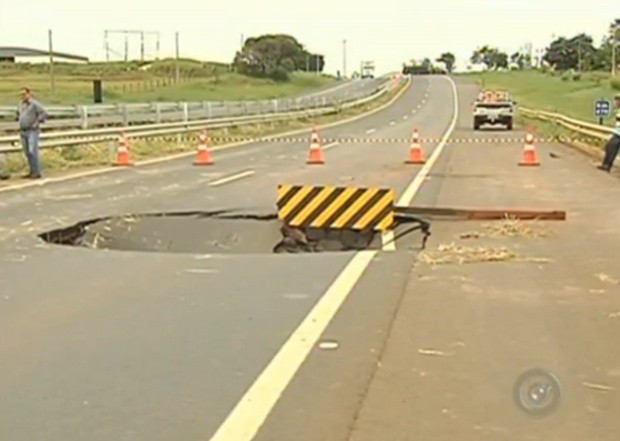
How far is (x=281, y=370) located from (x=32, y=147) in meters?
16.2

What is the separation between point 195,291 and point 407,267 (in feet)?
7.38

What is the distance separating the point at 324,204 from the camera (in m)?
13.6

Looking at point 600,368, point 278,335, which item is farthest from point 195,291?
point 600,368

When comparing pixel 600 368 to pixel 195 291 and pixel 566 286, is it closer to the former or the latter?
pixel 566 286

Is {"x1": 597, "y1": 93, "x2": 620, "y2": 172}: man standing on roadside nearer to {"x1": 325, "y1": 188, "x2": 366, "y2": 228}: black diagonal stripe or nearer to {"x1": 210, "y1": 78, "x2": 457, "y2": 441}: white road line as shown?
{"x1": 325, "y1": 188, "x2": 366, "y2": 228}: black diagonal stripe

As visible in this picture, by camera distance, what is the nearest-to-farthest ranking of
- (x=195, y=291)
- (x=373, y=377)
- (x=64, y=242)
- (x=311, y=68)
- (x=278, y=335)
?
(x=373, y=377) < (x=278, y=335) < (x=195, y=291) < (x=64, y=242) < (x=311, y=68)

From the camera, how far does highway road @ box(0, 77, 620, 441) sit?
560cm

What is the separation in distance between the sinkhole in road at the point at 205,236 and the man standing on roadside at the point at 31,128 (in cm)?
725

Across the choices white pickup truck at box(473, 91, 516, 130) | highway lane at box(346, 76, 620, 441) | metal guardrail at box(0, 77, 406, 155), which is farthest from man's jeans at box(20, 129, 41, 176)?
white pickup truck at box(473, 91, 516, 130)

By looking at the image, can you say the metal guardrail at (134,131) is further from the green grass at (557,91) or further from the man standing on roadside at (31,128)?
the green grass at (557,91)

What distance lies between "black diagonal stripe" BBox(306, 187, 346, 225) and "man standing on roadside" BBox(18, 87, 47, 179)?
964 centimetres

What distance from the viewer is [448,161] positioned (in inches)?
1080

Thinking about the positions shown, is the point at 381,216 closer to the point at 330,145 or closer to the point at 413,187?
the point at 413,187

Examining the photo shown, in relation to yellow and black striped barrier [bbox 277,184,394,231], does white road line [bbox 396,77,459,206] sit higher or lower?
lower
